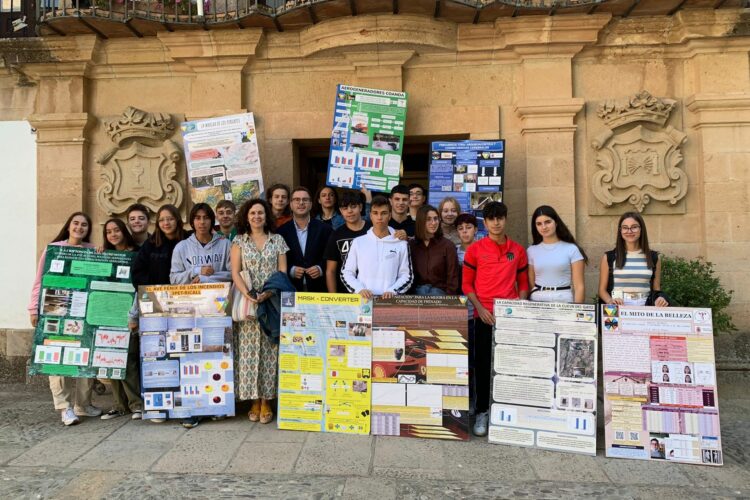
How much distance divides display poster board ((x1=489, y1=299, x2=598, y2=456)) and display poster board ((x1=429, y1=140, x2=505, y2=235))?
1858 mm

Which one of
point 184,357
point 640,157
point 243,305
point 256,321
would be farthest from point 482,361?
point 640,157

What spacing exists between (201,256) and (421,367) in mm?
2182

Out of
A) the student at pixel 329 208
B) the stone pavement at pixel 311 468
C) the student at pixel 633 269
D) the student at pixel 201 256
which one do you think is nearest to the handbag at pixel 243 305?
the student at pixel 201 256

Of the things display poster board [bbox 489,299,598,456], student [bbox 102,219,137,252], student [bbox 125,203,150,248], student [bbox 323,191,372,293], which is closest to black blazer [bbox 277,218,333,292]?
student [bbox 323,191,372,293]

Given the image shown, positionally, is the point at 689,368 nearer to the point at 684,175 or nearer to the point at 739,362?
the point at 739,362

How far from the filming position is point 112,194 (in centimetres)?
654

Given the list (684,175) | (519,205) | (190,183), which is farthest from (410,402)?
(684,175)

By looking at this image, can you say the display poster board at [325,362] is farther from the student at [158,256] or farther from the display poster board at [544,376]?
the student at [158,256]

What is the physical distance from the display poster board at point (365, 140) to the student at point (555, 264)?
2.13 m

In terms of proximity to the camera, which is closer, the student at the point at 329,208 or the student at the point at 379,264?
the student at the point at 379,264

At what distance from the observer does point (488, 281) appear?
4.29 metres

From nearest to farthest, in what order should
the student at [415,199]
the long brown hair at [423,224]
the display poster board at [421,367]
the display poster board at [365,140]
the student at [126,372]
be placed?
1. the display poster board at [421,367]
2. the long brown hair at [423,224]
3. the student at [126,372]
4. the student at [415,199]
5. the display poster board at [365,140]

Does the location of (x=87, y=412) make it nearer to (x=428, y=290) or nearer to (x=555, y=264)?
(x=428, y=290)

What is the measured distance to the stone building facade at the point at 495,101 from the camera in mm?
6008
